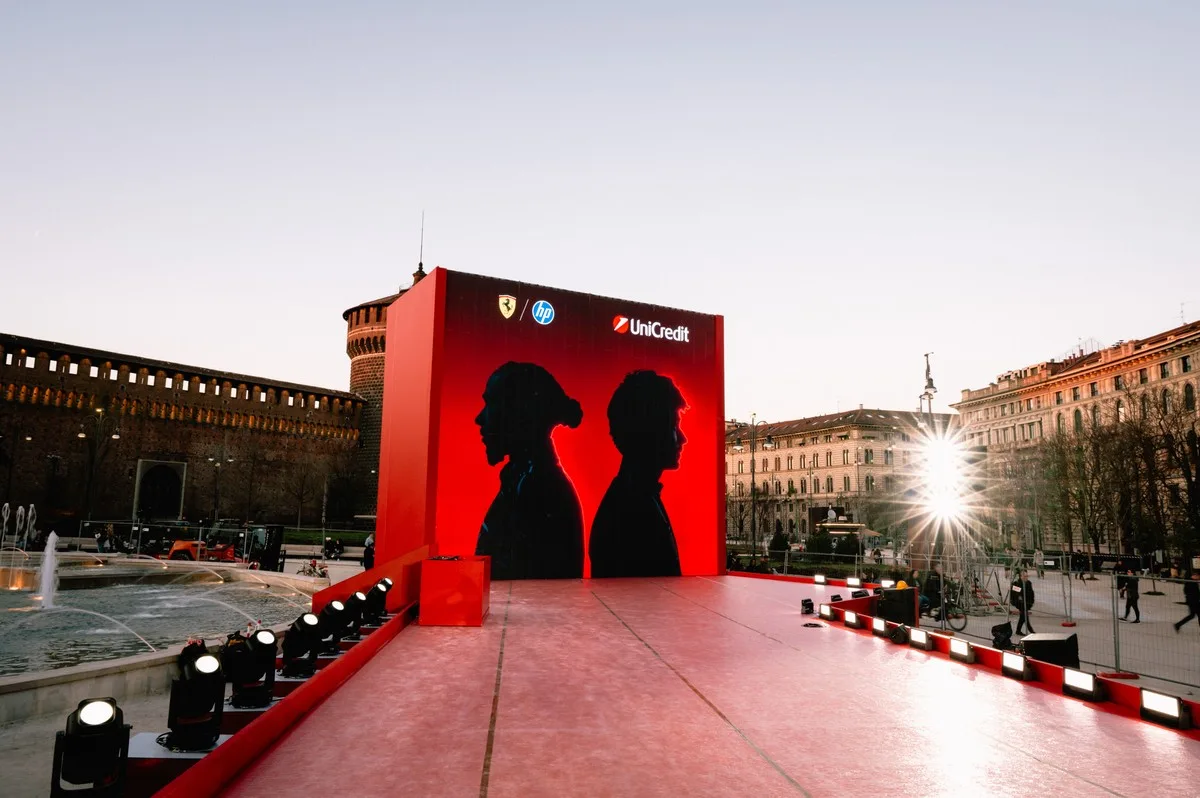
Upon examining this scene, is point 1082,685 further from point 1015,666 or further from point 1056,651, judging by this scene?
point 1056,651

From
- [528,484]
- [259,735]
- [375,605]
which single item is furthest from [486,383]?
[259,735]

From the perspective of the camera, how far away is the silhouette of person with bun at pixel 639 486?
17.6 m

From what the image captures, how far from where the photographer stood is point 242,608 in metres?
14.5

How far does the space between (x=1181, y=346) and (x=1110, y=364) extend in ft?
23.9

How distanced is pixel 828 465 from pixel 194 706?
81.9m

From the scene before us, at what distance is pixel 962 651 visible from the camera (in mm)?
8727

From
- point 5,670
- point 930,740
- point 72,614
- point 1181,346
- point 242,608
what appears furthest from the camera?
point 1181,346

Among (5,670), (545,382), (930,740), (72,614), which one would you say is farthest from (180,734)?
(545,382)

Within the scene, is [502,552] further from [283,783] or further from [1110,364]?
[1110,364]

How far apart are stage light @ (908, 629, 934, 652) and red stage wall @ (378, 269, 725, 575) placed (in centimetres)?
875

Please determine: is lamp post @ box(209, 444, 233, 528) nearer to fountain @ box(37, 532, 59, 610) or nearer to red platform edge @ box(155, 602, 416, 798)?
fountain @ box(37, 532, 59, 610)

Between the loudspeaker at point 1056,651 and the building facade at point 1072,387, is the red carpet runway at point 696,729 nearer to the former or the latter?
the loudspeaker at point 1056,651

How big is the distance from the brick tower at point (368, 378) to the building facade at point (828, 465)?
3547 cm

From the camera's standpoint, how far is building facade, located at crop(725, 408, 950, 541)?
2980 inches
